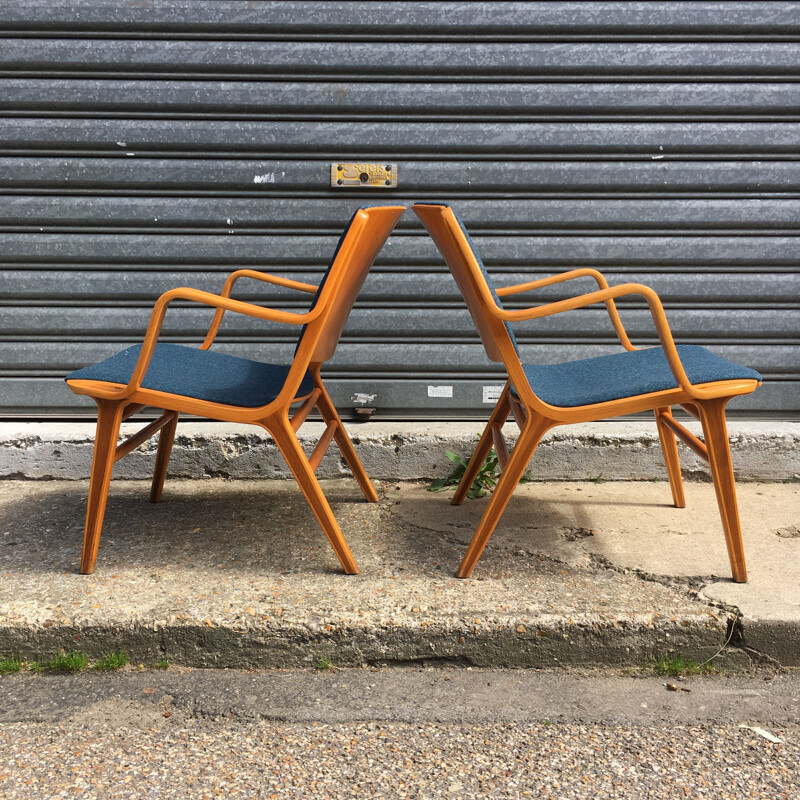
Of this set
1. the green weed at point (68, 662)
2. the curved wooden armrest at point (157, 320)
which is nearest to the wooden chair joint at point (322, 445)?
the curved wooden armrest at point (157, 320)

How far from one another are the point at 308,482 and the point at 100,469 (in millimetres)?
669

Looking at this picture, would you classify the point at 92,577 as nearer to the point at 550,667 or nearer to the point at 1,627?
the point at 1,627

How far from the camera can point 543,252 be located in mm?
3668

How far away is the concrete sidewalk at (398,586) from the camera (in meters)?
2.14

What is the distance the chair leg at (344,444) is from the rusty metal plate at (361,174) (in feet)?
3.59

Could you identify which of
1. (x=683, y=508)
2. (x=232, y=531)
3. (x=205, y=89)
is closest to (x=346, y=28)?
(x=205, y=89)

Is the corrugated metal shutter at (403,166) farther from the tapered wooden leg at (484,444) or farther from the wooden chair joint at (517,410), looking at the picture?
the wooden chair joint at (517,410)

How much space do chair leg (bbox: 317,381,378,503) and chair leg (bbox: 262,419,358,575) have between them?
0.59 meters

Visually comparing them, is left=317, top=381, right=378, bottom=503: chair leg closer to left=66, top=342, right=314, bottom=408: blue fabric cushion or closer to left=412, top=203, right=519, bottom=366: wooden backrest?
left=66, top=342, right=314, bottom=408: blue fabric cushion

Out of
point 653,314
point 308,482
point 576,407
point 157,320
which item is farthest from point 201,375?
point 653,314

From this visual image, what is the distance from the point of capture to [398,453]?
362 centimetres

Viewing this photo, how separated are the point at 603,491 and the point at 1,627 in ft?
7.95

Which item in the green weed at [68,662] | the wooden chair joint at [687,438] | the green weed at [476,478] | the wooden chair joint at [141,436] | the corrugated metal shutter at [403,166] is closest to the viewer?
the green weed at [68,662]

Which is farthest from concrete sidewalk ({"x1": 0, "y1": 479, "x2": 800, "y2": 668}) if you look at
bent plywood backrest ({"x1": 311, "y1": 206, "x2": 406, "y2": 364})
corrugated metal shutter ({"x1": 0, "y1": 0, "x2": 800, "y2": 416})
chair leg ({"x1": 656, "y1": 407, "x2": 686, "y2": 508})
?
corrugated metal shutter ({"x1": 0, "y1": 0, "x2": 800, "y2": 416})
